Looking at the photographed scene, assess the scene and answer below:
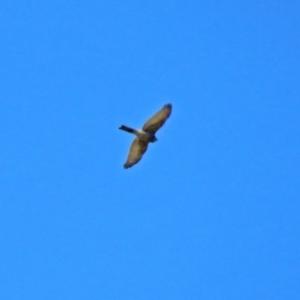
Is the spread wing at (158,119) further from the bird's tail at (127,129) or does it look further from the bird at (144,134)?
the bird's tail at (127,129)

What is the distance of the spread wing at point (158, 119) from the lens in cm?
4928

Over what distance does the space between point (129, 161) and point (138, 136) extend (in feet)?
3.57

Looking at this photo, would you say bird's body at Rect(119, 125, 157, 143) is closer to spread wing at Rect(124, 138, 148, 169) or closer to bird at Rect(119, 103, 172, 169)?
bird at Rect(119, 103, 172, 169)

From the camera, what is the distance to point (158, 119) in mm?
49375

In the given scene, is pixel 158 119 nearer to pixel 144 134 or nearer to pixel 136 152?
pixel 144 134

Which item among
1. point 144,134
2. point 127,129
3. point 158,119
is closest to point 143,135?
point 144,134

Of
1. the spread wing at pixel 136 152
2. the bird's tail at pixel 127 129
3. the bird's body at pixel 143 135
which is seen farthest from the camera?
the spread wing at pixel 136 152

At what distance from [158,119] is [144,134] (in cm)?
76

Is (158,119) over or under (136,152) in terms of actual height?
over

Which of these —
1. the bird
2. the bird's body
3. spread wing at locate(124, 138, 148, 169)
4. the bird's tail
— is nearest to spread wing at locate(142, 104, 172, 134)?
the bird

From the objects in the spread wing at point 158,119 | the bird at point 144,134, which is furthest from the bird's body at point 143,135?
the spread wing at point 158,119

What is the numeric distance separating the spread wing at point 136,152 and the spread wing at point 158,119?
64 cm

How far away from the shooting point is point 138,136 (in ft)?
163

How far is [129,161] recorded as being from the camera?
165ft
